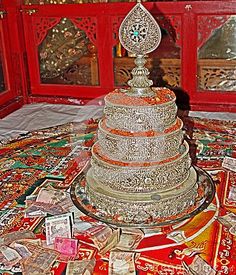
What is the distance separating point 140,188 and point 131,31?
0.36 m

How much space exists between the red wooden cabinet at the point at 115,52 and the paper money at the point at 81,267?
175 cm

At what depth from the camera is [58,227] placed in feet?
3.65

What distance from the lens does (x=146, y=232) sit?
110 centimetres

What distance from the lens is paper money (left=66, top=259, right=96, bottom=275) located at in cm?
96

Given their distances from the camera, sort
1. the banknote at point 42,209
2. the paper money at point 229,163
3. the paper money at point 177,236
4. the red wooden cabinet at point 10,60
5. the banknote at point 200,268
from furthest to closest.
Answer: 1. the red wooden cabinet at point 10,60
2. the paper money at point 229,163
3. the banknote at point 42,209
4. the paper money at point 177,236
5. the banknote at point 200,268

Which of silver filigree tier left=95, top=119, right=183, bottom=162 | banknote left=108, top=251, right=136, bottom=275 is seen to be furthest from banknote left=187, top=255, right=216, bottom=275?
silver filigree tier left=95, top=119, right=183, bottom=162

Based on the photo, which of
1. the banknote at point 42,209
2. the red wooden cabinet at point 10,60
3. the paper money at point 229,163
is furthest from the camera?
the red wooden cabinet at point 10,60

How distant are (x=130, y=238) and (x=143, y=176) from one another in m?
0.14

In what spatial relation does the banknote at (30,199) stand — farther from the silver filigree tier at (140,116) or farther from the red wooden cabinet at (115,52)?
the red wooden cabinet at (115,52)

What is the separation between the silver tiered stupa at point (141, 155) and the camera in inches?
43.1

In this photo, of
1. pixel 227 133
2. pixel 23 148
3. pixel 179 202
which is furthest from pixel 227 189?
pixel 23 148

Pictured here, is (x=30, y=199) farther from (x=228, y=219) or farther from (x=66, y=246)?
(x=228, y=219)

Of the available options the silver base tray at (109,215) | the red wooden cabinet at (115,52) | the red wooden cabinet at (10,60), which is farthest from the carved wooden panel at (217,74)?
the silver base tray at (109,215)

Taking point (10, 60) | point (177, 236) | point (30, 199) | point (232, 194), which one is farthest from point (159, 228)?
point (10, 60)
